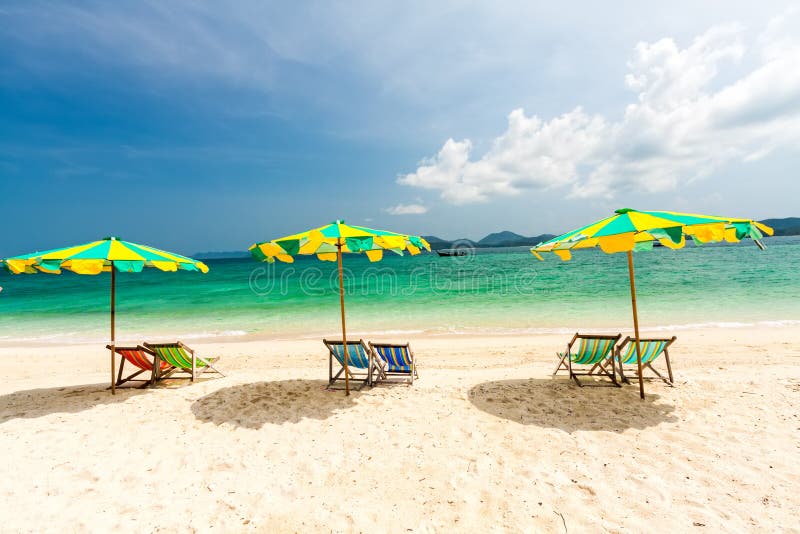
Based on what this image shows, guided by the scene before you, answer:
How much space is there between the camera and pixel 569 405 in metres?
4.78

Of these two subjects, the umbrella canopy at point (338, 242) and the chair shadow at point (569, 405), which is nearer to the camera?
the chair shadow at point (569, 405)

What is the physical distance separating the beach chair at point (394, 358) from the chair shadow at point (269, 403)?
2.33 feet

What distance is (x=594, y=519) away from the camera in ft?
8.75

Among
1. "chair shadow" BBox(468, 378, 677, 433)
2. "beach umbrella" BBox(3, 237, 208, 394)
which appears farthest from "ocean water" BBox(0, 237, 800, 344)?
"beach umbrella" BBox(3, 237, 208, 394)

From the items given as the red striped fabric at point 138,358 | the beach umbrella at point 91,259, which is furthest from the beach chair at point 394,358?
the red striped fabric at point 138,358

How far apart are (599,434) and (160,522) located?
4.22 metres

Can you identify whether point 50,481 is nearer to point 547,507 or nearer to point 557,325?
point 547,507

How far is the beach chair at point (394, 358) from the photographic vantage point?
5891 mm

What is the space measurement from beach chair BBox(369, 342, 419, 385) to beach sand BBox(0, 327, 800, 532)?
0.36m

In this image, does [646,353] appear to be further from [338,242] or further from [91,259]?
[91,259]

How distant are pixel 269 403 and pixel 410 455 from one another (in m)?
2.47

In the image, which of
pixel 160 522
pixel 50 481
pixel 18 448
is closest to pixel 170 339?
pixel 18 448

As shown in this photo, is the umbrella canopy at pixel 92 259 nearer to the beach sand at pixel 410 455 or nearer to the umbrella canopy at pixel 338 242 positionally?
the umbrella canopy at pixel 338 242

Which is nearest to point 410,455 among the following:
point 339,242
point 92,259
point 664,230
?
point 339,242
